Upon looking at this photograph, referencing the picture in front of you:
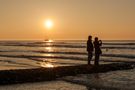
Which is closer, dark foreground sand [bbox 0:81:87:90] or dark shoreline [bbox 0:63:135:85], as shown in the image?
dark foreground sand [bbox 0:81:87:90]

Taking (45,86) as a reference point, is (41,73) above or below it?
above

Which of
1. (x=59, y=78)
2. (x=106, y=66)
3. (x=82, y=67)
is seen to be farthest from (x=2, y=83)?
(x=106, y=66)

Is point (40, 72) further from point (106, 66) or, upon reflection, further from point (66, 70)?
Result: point (106, 66)

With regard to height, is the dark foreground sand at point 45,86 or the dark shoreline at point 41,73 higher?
the dark shoreline at point 41,73

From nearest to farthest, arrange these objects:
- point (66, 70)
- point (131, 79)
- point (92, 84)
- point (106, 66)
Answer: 1. point (92, 84)
2. point (131, 79)
3. point (66, 70)
4. point (106, 66)

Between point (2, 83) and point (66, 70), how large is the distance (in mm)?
4806

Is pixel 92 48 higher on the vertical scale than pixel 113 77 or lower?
higher

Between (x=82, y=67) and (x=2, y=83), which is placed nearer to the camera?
(x=2, y=83)

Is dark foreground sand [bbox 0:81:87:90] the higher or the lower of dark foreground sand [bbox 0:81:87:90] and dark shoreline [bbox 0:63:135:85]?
the lower

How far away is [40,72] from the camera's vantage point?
19250 millimetres

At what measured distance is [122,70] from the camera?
22844mm

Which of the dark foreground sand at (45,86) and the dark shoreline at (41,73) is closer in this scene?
the dark foreground sand at (45,86)

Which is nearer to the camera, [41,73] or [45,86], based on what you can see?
[45,86]

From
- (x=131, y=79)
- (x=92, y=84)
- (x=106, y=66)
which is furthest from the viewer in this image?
(x=106, y=66)
